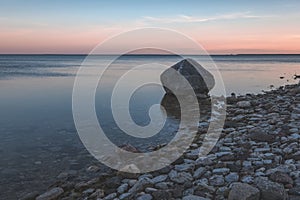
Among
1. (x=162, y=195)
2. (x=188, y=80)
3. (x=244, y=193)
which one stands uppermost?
(x=188, y=80)

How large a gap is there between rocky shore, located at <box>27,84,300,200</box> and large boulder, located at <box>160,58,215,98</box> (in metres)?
7.65

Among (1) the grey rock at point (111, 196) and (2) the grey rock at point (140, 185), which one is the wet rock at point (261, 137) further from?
(1) the grey rock at point (111, 196)

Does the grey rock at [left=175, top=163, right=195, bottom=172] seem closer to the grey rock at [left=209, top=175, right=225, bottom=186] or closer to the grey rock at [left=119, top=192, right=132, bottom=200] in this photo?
the grey rock at [left=209, top=175, right=225, bottom=186]

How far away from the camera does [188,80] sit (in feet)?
49.1

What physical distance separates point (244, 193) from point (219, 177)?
98cm

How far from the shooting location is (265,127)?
26.4ft

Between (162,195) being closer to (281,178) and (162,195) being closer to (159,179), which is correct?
(159,179)

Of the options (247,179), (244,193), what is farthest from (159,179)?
(244,193)

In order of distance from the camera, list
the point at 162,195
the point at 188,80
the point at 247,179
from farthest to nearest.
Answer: the point at 188,80, the point at 247,179, the point at 162,195

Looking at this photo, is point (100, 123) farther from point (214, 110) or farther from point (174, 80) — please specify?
point (174, 80)

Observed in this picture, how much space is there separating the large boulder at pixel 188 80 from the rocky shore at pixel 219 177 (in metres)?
7.65

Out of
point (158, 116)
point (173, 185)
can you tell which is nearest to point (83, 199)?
point (173, 185)

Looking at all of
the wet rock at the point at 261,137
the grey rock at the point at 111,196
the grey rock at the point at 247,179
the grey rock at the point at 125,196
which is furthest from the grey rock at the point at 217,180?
the wet rock at the point at 261,137

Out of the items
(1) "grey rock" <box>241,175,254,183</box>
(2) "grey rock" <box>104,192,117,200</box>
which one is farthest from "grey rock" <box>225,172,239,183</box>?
(2) "grey rock" <box>104,192,117,200</box>
